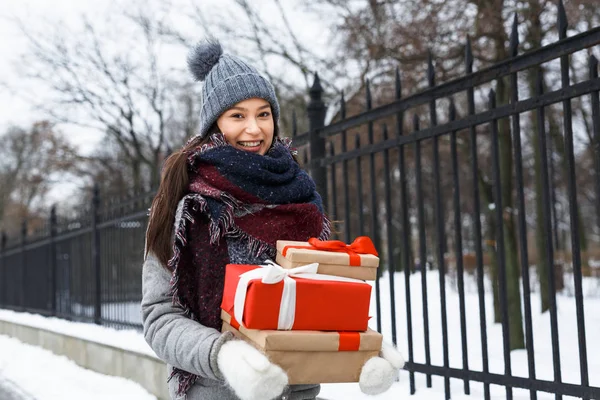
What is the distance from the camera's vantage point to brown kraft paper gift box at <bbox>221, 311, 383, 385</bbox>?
1579 mm

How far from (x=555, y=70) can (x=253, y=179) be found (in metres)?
8.49

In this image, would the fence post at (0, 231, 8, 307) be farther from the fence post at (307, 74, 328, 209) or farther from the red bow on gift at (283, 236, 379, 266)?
the red bow on gift at (283, 236, 379, 266)

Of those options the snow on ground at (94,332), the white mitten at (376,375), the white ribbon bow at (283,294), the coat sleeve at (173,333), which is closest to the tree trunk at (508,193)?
the snow on ground at (94,332)

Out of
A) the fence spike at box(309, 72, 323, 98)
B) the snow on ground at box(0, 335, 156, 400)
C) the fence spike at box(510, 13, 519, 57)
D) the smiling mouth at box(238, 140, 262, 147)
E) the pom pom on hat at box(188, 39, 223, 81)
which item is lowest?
the snow on ground at box(0, 335, 156, 400)

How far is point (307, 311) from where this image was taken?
5.39 ft

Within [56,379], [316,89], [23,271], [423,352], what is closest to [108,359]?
[56,379]

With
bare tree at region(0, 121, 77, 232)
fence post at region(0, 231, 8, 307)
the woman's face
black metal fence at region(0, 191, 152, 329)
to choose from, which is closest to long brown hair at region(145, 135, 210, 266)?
the woman's face

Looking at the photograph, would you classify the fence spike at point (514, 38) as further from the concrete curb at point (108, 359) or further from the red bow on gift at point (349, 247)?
the concrete curb at point (108, 359)

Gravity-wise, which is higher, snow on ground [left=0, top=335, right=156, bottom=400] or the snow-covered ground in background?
the snow-covered ground in background

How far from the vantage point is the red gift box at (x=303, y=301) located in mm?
1592

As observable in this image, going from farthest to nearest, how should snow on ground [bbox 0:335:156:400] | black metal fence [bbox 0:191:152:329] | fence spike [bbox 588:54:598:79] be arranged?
black metal fence [bbox 0:191:152:329] → snow on ground [bbox 0:335:156:400] → fence spike [bbox 588:54:598:79]

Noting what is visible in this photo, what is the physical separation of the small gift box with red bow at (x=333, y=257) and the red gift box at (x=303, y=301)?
0.12 feet

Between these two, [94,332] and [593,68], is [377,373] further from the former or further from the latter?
[94,332]

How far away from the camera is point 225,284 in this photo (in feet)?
5.93
